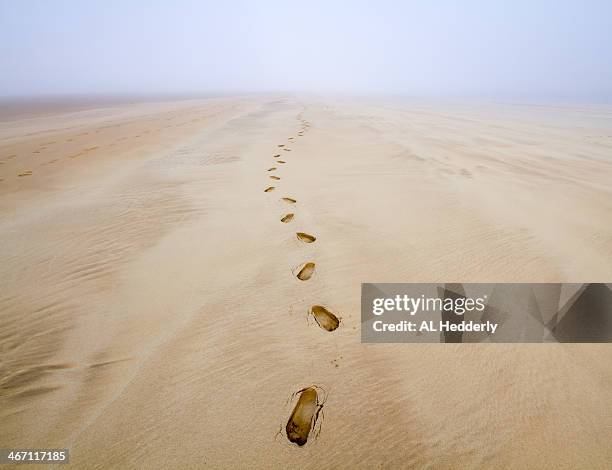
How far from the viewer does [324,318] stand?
185 cm

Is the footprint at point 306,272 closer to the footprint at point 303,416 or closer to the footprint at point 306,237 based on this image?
the footprint at point 306,237

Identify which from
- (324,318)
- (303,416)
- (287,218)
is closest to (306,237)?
(287,218)

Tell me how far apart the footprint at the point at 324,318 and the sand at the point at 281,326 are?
Answer: 34 millimetres

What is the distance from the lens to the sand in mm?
1242

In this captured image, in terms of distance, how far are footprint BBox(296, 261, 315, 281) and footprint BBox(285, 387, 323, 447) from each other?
34.8 inches

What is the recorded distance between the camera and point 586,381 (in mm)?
1432

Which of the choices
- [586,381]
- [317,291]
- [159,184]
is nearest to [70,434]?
[317,291]

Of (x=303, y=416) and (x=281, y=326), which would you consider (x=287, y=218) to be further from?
(x=303, y=416)

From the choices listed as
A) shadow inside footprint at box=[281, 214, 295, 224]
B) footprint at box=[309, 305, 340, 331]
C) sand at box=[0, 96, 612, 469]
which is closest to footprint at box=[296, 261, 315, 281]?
sand at box=[0, 96, 612, 469]

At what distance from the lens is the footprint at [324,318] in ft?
5.88

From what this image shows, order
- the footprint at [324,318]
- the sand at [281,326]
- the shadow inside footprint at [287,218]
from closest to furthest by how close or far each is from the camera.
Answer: the sand at [281,326], the footprint at [324,318], the shadow inside footprint at [287,218]

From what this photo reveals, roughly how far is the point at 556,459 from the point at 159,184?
14.9 ft

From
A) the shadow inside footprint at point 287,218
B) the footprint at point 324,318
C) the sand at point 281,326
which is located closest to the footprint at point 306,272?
the sand at point 281,326

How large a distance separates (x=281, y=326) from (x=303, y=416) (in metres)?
0.54
